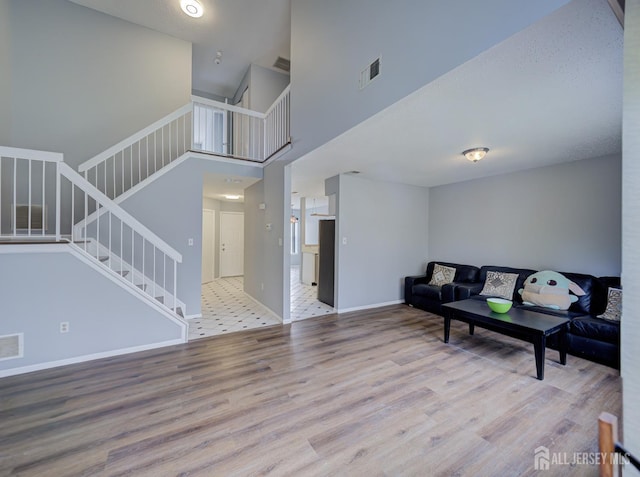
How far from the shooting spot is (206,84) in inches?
271

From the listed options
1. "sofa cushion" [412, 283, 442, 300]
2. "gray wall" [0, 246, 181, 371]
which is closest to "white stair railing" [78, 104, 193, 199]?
"gray wall" [0, 246, 181, 371]

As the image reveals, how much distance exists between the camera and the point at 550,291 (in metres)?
3.53

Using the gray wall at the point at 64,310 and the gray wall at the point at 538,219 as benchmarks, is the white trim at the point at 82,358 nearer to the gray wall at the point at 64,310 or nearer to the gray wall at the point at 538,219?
the gray wall at the point at 64,310

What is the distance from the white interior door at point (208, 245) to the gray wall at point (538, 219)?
6125mm

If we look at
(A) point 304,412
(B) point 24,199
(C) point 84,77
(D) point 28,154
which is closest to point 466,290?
(A) point 304,412

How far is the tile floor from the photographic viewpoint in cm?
399

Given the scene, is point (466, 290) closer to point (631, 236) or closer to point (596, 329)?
point (596, 329)

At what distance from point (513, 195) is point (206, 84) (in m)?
7.52

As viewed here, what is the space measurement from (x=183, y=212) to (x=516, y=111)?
4566 millimetres

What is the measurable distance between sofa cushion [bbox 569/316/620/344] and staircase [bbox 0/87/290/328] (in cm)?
434

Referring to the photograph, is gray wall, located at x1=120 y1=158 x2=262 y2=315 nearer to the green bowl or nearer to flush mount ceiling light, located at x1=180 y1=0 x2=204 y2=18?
flush mount ceiling light, located at x1=180 y1=0 x2=204 y2=18

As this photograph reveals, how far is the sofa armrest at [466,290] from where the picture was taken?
432 cm

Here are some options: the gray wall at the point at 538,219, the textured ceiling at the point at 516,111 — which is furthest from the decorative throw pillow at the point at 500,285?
the textured ceiling at the point at 516,111

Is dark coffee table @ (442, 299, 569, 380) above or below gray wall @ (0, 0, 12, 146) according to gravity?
below
